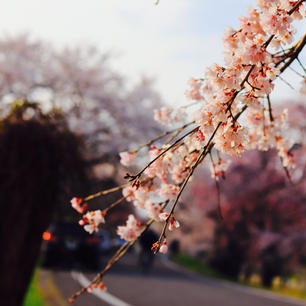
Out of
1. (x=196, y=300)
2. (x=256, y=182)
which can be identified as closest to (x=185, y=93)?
(x=196, y=300)

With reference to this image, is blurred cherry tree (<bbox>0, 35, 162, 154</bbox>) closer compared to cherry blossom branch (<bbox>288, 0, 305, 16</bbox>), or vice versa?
cherry blossom branch (<bbox>288, 0, 305, 16</bbox>)

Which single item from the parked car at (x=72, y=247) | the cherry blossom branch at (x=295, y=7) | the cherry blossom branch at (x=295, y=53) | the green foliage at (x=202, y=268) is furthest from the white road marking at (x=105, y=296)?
the green foliage at (x=202, y=268)

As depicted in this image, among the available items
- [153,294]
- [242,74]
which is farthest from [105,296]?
[242,74]

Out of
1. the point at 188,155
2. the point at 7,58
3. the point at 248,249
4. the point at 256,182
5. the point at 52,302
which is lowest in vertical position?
the point at 52,302

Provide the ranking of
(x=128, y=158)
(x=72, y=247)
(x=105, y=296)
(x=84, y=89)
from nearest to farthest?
(x=128, y=158)
(x=105, y=296)
(x=72, y=247)
(x=84, y=89)

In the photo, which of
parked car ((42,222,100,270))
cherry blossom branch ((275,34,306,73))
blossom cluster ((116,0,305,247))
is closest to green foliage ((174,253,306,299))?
parked car ((42,222,100,270))

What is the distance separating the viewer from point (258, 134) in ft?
11.0

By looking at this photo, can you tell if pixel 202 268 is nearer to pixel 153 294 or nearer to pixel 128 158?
pixel 153 294

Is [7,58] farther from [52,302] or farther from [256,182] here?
[52,302]

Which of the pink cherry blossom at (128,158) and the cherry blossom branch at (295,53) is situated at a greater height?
the cherry blossom branch at (295,53)

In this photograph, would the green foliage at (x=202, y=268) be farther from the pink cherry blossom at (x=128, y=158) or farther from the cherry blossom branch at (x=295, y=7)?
the cherry blossom branch at (x=295, y=7)

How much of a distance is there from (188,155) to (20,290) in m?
2.68

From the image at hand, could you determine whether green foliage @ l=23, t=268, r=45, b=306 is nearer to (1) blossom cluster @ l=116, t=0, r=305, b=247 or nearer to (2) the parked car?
(2) the parked car

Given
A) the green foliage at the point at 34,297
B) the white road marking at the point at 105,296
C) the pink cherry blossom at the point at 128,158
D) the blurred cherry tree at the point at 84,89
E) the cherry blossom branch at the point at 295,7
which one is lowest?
the green foliage at the point at 34,297
